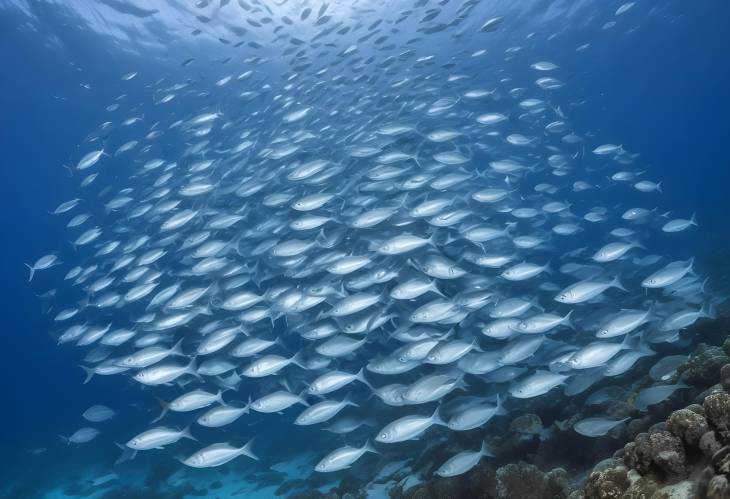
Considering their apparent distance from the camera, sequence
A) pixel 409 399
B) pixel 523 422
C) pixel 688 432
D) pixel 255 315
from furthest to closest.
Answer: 1. pixel 255 315
2. pixel 523 422
3. pixel 409 399
4. pixel 688 432

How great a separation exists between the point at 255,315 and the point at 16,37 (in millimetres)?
26563

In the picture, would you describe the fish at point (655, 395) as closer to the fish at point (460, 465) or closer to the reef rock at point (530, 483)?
the reef rock at point (530, 483)

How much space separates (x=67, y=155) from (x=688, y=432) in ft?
171

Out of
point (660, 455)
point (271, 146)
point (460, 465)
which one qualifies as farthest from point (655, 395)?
point (271, 146)

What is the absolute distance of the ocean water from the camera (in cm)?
1174

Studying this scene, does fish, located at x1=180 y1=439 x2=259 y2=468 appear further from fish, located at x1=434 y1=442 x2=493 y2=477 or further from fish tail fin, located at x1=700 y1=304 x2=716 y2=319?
fish tail fin, located at x1=700 y1=304 x2=716 y2=319

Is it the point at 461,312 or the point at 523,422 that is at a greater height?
the point at 461,312

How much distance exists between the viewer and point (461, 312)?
7.81m

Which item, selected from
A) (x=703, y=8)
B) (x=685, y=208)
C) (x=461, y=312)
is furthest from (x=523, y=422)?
(x=703, y=8)

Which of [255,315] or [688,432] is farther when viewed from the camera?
[255,315]

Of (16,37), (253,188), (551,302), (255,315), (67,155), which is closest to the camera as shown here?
(255,315)

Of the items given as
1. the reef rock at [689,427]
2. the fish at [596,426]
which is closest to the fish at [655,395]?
the fish at [596,426]

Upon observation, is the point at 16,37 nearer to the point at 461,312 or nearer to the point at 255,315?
the point at 255,315

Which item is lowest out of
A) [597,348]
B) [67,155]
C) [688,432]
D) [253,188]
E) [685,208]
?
[685,208]
